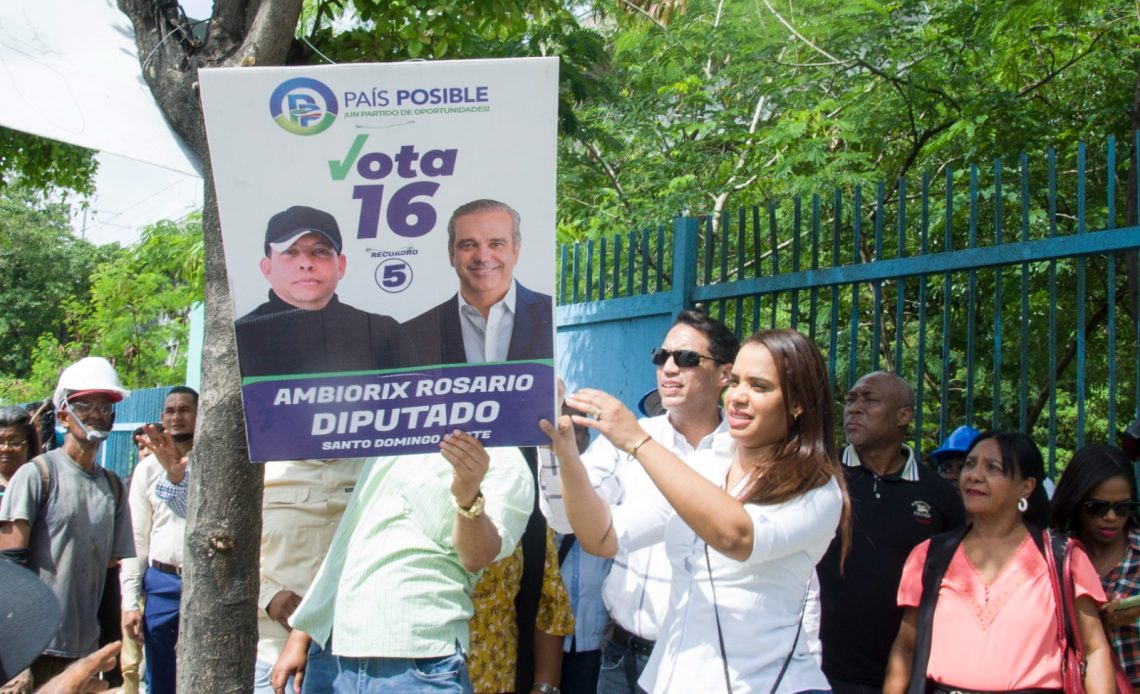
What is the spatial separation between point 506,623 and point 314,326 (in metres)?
1.45

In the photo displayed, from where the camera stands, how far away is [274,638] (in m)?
4.03

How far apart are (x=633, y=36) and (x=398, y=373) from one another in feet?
29.5

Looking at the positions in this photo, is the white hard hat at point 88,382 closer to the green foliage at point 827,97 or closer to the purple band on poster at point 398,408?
the green foliage at point 827,97

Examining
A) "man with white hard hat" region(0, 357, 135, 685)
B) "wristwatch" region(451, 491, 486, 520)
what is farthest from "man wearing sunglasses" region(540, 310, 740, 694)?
"man with white hard hat" region(0, 357, 135, 685)

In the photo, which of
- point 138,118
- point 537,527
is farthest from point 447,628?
point 138,118

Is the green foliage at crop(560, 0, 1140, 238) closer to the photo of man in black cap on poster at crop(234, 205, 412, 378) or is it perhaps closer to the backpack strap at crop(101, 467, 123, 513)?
the backpack strap at crop(101, 467, 123, 513)

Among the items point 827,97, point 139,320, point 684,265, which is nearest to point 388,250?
point 684,265

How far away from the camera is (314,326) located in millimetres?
2656

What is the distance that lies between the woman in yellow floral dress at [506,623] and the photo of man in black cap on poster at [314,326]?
121 cm

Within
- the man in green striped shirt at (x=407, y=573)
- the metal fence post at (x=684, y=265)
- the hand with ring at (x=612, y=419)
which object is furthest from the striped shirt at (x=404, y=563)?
the metal fence post at (x=684, y=265)

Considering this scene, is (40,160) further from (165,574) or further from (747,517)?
(747,517)

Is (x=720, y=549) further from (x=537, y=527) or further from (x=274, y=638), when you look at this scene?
(x=274, y=638)

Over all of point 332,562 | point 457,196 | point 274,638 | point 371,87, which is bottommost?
point 274,638

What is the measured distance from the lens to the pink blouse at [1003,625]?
3.19 meters
